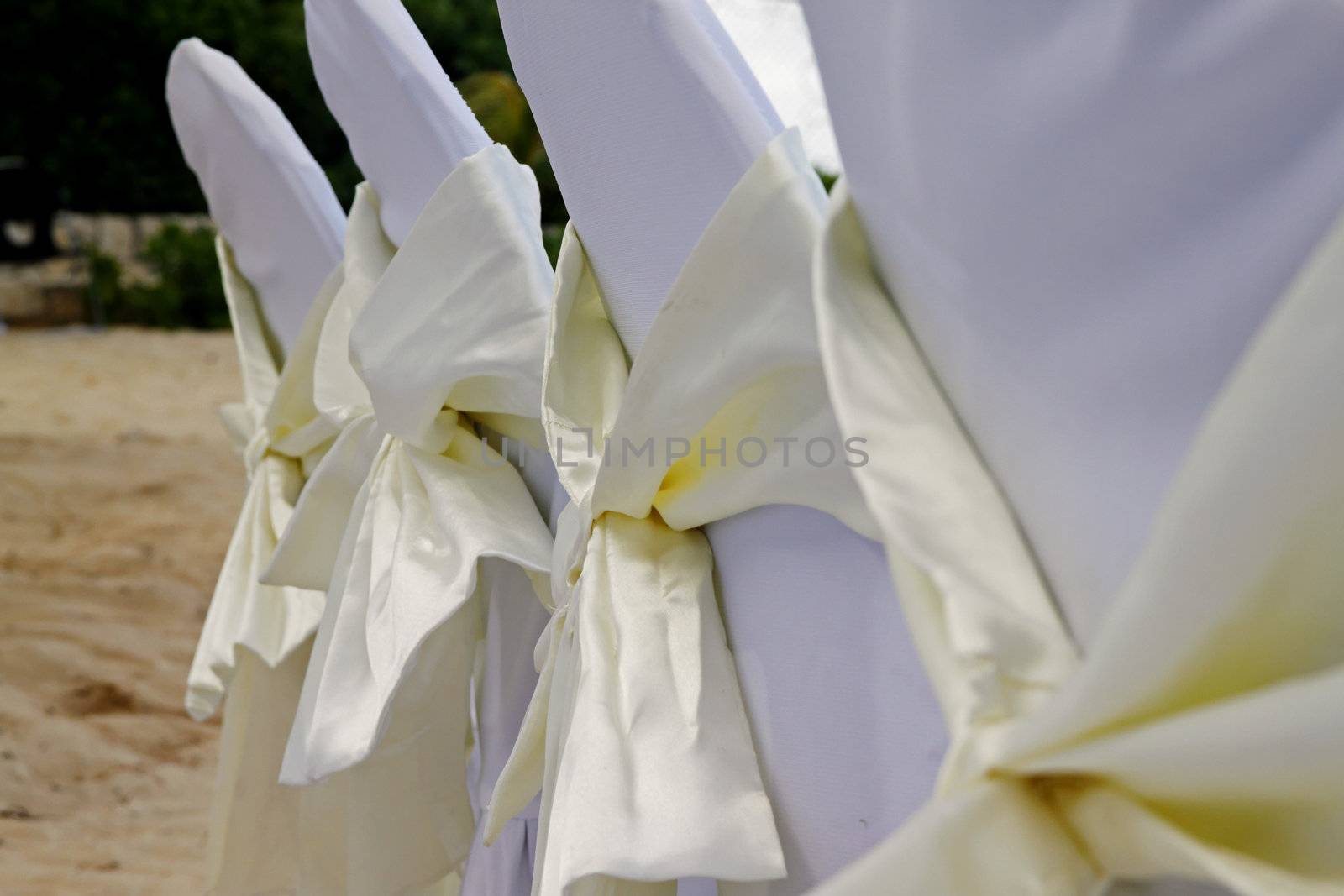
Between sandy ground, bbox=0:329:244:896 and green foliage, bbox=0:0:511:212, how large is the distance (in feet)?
16.8

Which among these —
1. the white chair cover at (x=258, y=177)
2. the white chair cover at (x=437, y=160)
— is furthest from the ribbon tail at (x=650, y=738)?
the white chair cover at (x=258, y=177)

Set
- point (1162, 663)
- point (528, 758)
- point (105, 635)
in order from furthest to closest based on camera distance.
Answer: point (105, 635) → point (528, 758) → point (1162, 663)

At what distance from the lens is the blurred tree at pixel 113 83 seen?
9.27m

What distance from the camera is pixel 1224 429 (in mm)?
388

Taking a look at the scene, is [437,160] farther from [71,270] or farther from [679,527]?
[71,270]

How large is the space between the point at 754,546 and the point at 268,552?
955 millimetres

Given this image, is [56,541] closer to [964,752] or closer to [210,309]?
[964,752]

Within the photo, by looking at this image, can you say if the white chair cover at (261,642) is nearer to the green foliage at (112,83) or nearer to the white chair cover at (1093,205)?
the white chair cover at (1093,205)

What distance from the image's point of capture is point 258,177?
1.52 metres

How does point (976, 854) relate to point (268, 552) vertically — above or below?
below

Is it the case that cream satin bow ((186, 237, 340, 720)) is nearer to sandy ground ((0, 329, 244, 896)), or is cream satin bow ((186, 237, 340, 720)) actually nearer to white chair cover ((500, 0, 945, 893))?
sandy ground ((0, 329, 244, 896))

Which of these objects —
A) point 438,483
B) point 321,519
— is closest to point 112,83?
point 321,519

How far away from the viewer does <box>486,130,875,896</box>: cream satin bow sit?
0.62m

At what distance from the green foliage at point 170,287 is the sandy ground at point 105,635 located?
3.18 m
